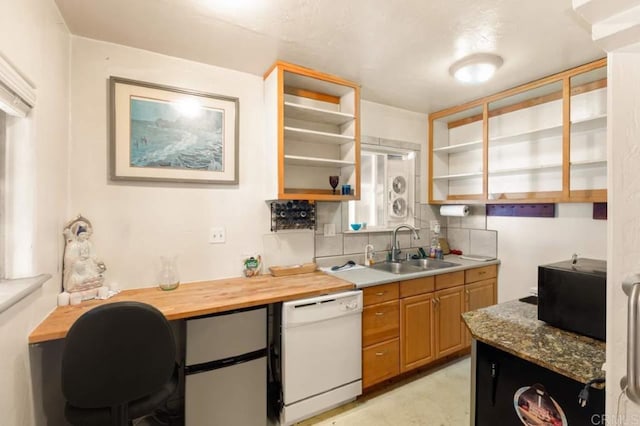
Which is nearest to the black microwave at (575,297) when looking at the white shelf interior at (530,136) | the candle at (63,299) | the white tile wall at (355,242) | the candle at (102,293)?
the white shelf interior at (530,136)

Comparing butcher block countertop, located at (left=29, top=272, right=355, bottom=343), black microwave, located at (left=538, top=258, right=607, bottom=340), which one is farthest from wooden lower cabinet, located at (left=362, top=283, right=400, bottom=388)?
black microwave, located at (left=538, top=258, right=607, bottom=340)

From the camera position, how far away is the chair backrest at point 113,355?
1.07 m

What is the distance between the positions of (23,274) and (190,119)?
1.29m

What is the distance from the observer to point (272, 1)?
1443mm

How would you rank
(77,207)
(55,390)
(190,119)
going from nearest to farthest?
(55,390), (77,207), (190,119)

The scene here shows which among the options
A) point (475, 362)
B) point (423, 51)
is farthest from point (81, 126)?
point (475, 362)

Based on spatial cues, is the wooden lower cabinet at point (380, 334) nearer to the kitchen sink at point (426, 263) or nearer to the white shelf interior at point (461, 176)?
the kitchen sink at point (426, 263)

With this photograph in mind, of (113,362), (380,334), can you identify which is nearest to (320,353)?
(380,334)

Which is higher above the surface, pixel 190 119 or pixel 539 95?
pixel 539 95

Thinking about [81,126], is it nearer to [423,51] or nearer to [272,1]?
[272,1]

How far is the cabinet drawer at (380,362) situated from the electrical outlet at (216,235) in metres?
1.35

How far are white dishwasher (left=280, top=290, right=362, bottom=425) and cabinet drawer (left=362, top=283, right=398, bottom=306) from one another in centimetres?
9

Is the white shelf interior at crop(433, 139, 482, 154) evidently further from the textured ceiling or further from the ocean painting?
the ocean painting

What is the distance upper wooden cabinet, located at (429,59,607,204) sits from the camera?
2184 mm
